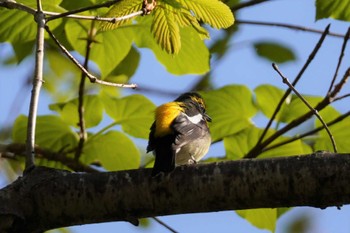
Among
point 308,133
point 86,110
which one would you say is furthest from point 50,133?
point 308,133

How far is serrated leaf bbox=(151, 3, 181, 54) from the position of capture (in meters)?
3.01

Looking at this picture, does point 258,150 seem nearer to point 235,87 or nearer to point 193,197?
point 235,87

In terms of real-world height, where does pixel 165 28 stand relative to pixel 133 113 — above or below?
below

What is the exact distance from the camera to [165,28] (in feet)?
10.1

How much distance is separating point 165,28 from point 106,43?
3.59 ft

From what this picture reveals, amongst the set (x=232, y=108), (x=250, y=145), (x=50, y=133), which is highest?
(x=50, y=133)

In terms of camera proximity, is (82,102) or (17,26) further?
(82,102)

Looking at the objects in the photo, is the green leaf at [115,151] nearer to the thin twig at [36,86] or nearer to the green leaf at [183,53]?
the green leaf at [183,53]

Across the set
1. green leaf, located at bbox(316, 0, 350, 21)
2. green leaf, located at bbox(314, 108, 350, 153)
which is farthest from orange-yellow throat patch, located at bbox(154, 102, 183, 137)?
green leaf, located at bbox(316, 0, 350, 21)

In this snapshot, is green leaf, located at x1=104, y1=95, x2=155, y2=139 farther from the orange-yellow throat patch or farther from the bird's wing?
the bird's wing

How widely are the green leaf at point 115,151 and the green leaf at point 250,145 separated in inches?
21.6

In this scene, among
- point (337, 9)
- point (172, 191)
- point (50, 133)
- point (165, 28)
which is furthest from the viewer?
point (50, 133)

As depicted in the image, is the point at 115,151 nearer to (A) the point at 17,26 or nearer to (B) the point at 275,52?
(A) the point at 17,26

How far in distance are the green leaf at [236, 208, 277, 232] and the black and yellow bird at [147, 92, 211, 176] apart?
53cm
